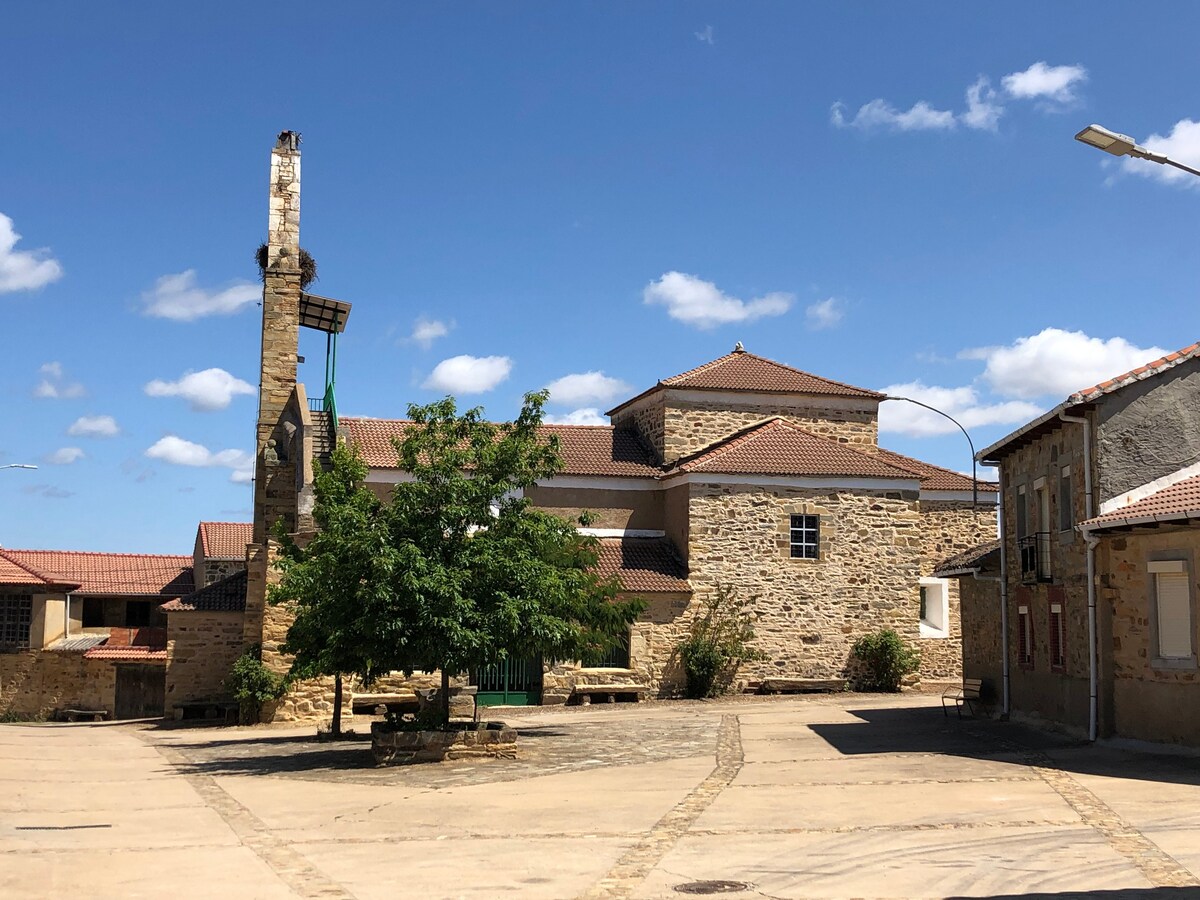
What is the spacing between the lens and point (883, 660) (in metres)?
31.2

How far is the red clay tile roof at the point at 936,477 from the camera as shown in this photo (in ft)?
116

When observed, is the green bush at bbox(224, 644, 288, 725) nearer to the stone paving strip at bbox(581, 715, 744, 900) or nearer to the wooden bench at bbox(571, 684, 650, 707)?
the wooden bench at bbox(571, 684, 650, 707)

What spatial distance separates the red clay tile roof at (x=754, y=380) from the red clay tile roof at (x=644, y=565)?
Answer: 472 centimetres

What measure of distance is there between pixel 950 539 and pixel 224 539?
28.0 meters

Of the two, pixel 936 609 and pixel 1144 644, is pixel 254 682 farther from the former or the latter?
pixel 936 609

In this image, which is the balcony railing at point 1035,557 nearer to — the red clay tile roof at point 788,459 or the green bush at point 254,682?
the red clay tile roof at point 788,459

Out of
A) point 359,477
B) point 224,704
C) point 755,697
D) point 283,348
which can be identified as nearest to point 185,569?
point 283,348

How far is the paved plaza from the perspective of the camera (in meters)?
9.38

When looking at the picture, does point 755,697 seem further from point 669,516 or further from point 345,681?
point 345,681

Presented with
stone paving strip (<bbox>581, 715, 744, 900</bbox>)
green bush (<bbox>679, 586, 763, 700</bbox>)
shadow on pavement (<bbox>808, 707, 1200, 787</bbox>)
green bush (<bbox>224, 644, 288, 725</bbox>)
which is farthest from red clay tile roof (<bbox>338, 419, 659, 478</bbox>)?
stone paving strip (<bbox>581, 715, 744, 900</bbox>)

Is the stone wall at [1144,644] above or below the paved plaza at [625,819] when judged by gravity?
above

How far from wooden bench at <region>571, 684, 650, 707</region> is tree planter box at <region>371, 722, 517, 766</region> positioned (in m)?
11.6

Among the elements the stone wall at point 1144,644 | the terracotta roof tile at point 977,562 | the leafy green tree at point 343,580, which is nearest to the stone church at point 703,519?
the terracotta roof tile at point 977,562

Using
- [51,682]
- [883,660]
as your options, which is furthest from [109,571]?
[883,660]
